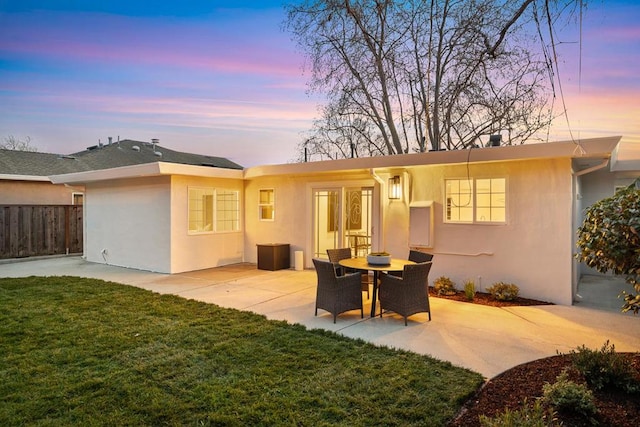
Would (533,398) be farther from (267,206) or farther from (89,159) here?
(89,159)

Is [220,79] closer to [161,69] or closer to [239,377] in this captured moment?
[161,69]

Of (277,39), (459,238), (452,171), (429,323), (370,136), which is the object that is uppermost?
(277,39)

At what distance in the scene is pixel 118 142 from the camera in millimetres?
19375

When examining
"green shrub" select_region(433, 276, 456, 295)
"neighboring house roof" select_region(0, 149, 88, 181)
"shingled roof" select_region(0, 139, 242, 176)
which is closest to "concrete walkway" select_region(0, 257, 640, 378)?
"green shrub" select_region(433, 276, 456, 295)

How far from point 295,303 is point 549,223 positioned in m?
4.71

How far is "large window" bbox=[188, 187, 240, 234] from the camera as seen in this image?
992 cm

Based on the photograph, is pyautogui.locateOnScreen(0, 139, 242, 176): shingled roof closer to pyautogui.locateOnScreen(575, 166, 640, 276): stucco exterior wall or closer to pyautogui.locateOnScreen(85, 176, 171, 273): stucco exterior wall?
pyautogui.locateOnScreen(85, 176, 171, 273): stucco exterior wall

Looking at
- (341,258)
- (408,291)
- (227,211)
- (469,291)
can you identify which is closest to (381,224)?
(341,258)

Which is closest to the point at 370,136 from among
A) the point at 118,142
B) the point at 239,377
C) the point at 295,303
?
the point at 295,303

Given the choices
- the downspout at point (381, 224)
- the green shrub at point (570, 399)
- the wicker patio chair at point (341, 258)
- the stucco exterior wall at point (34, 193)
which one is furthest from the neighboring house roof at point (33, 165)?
the green shrub at point (570, 399)

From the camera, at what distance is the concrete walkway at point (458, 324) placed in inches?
170

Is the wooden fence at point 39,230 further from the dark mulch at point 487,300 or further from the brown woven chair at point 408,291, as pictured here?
the dark mulch at point 487,300

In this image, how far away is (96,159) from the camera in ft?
54.3

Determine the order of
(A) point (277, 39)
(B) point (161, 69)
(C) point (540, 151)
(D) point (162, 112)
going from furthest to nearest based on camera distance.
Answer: (D) point (162, 112) < (A) point (277, 39) < (B) point (161, 69) < (C) point (540, 151)
